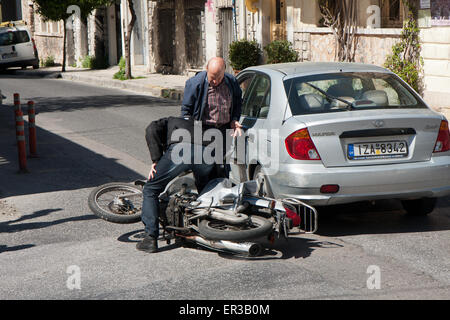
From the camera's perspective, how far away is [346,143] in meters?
6.33

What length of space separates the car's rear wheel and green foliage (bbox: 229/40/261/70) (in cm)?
1674

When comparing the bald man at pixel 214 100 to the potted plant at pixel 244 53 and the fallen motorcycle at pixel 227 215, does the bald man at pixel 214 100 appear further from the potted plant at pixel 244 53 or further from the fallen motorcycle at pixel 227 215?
the potted plant at pixel 244 53

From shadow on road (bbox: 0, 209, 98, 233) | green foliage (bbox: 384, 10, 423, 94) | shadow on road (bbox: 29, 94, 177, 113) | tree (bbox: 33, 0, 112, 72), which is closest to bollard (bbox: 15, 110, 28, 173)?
shadow on road (bbox: 0, 209, 98, 233)

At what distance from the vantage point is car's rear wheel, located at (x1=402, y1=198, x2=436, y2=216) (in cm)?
710

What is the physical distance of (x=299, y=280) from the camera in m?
5.27

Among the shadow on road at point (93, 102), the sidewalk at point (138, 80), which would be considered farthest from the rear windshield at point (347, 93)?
the shadow on road at point (93, 102)

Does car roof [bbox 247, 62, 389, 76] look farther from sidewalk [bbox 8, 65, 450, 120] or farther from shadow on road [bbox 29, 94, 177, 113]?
shadow on road [bbox 29, 94, 177, 113]

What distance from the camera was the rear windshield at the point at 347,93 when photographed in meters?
6.64

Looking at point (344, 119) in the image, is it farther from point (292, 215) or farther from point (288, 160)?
point (292, 215)

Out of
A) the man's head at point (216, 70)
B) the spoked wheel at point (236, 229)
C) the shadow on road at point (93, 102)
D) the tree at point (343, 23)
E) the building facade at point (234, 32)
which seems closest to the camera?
the spoked wheel at point (236, 229)

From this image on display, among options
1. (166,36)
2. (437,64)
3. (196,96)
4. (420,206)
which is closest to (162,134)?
(196,96)

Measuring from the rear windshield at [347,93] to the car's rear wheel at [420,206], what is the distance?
0.95 meters

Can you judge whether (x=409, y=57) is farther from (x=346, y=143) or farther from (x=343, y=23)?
(x=346, y=143)
